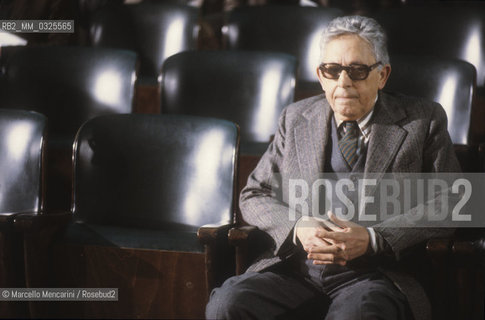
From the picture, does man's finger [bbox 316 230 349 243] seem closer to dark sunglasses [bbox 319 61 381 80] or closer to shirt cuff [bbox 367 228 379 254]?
shirt cuff [bbox 367 228 379 254]

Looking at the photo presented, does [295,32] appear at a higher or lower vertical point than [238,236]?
higher

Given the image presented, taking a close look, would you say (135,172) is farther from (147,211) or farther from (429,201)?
(429,201)

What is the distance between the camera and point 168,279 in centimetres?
54

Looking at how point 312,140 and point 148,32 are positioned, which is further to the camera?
point 148,32

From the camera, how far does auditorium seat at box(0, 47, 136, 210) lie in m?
0.77

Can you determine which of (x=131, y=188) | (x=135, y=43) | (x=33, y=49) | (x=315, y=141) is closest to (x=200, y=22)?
(x=135, y=43)

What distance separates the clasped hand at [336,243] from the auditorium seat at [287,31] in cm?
45

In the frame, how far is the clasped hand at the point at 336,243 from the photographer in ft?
1.45

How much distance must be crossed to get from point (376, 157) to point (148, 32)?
0.58 metres

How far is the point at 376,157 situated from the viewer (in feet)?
1.54

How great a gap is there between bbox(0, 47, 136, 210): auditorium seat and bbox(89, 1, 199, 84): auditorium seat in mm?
173

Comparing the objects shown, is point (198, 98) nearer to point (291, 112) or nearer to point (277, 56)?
point (277, 56)

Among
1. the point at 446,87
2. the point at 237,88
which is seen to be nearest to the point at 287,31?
the point at 237,88

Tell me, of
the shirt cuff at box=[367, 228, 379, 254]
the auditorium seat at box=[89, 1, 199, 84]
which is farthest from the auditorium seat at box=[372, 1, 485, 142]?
the shirt cuff at box=[367, 228, 379, 254]
